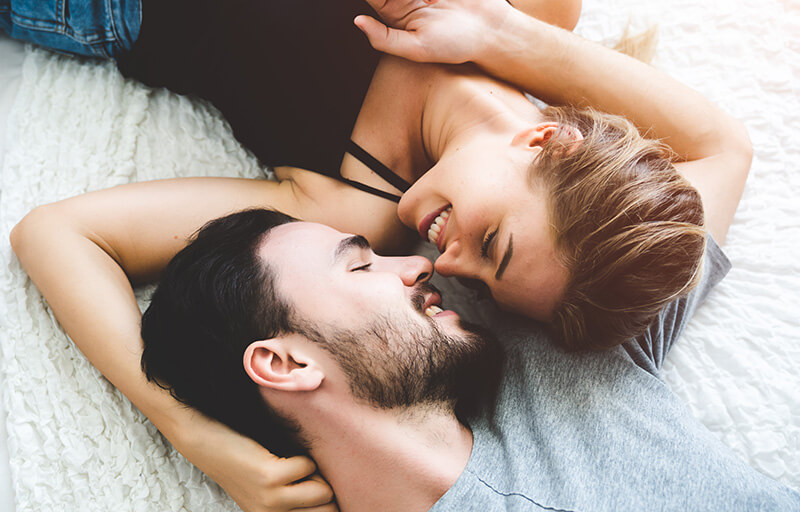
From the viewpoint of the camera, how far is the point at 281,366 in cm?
104

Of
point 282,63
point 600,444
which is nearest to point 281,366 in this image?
point 600,444

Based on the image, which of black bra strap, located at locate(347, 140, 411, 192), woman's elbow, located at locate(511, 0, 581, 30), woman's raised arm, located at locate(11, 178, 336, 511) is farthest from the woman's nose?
woman's elbow, located at locate(511, 0, 581, 30)

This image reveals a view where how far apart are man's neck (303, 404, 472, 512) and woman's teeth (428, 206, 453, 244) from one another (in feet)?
1.33

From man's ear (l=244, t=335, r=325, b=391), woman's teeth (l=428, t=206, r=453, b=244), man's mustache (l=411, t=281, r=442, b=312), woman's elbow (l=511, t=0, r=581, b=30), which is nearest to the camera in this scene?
man's ear (l=244, t=335, r=325, b=391)

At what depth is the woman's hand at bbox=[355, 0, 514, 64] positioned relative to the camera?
133 cm

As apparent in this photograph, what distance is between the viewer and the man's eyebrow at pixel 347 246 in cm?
110

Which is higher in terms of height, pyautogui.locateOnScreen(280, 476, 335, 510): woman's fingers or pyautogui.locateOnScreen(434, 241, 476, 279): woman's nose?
pyautogui.locateOnScreen(434, 241, 476, 279): woman's nose

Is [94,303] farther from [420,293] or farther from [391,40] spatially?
[391,40]

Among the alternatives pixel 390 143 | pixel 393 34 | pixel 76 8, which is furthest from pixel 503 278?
pixel 76 8

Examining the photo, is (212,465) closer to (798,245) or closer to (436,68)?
(436,68)

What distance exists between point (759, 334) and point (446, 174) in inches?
33.3

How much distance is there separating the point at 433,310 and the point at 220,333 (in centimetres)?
44

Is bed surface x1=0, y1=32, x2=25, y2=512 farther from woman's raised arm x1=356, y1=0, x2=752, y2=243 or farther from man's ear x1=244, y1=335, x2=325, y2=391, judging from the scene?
woman's raised arm x1=356, y1=0, x2=752, y2=243

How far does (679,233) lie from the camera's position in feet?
3.41
